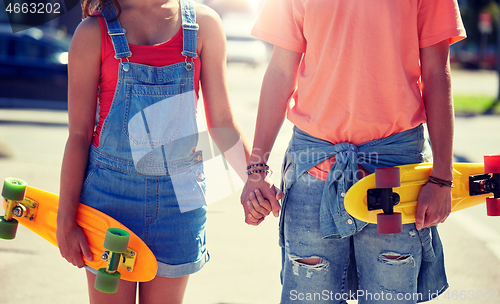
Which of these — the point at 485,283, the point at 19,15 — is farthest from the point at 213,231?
the point at 19,15

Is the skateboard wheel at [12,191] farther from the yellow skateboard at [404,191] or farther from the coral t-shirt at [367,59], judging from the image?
the yellow skateboard at [404,191]

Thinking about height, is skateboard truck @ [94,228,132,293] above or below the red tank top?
below

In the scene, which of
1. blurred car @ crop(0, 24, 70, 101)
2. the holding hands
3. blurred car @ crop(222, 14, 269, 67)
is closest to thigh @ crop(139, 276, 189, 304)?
the holding hands

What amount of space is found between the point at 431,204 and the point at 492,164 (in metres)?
0.35

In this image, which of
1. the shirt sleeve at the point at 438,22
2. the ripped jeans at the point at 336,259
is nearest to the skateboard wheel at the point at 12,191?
the ripped jeans at the point at 336,259

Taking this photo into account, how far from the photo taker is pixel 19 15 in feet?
66.0

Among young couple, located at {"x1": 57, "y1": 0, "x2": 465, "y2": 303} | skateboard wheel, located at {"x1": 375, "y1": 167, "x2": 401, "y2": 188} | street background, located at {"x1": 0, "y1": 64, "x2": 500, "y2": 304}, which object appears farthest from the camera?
street background, located at {"x1": 0, "y1": 64, "x2": 500, "y2": 304}

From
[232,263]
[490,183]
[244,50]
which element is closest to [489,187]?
[490,183]

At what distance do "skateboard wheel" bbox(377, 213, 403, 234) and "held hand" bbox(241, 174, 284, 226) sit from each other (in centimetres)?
37

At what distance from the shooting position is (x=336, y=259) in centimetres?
185

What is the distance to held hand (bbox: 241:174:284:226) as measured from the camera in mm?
1843

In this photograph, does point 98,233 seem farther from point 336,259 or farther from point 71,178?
point 336,259

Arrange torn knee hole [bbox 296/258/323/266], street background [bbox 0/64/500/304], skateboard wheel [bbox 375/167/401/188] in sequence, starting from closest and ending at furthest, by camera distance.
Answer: skateboard wheel [bbox 375/167/401/188] → torn knee hole [bbox 296/258/323/266] → street background [bbox 0/64/500/304]

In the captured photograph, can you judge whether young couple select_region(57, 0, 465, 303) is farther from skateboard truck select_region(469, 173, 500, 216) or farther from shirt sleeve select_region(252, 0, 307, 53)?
skateboard truck select_region(469, 173, 500, 216)
